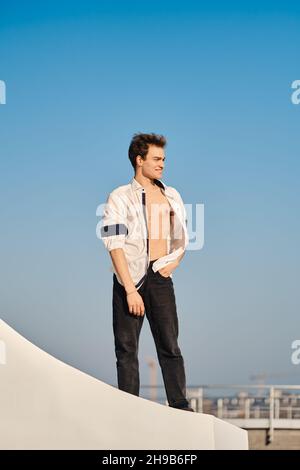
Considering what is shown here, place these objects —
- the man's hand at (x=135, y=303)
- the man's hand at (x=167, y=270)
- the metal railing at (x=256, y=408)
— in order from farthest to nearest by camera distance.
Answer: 1. the metal railing at (x=256, y=408)
2. the man's hand at (x=167, y=270)
3. the man's hand at (x=135, y=303)

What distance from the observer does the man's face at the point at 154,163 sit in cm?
459

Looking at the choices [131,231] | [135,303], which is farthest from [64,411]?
[131,231]

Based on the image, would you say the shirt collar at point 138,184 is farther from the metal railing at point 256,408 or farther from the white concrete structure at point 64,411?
the metal railing at point 256,408

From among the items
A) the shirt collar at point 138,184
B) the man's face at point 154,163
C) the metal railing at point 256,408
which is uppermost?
the man's face at point 154,163

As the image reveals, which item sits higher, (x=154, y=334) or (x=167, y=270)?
(x=167, y=270)

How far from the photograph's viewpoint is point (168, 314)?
15.0ft

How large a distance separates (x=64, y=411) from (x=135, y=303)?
0.92m

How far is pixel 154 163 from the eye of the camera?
4602mm

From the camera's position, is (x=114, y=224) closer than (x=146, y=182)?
Yes

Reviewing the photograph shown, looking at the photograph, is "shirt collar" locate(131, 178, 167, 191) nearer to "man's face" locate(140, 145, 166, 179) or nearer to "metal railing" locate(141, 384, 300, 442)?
"man's face" locate(140, 145, 166, 179)

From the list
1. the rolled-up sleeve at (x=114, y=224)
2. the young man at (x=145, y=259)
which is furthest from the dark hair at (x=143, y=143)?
the rolled-up sleeve at (x=114, y=224)

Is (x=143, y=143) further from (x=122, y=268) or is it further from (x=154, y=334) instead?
(x=154, y=334)

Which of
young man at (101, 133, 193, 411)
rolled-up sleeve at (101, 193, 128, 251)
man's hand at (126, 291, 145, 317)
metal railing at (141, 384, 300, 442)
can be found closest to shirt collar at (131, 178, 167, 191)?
young man at (101, 133, 193, 411)

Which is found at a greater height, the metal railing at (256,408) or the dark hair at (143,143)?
the dark hair at (143,143)
